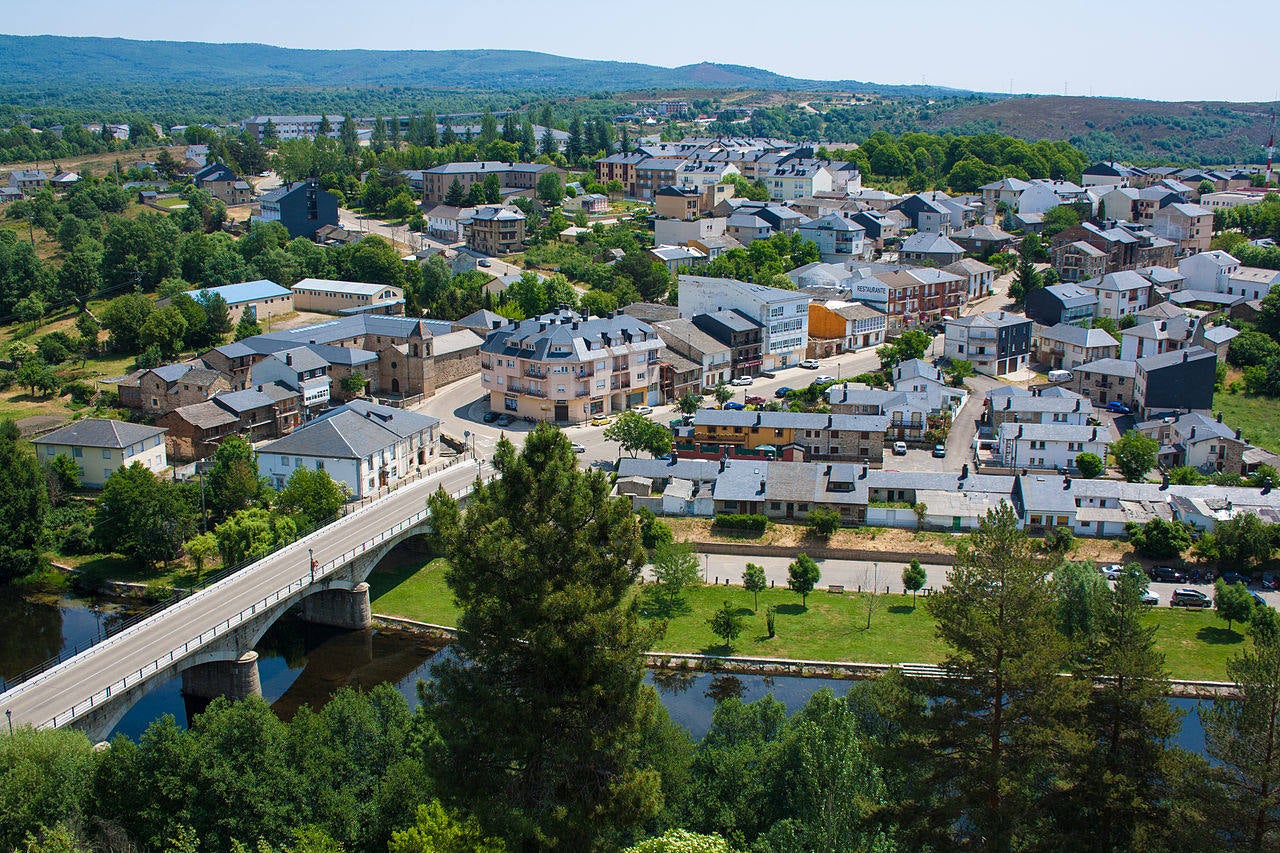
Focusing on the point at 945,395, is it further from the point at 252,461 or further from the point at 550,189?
the point at 550,189

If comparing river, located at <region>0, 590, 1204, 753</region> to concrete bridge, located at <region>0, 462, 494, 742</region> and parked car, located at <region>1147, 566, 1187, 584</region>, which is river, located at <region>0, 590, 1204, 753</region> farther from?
parked car, located at <region>1147, 566, 1187, 584</region>

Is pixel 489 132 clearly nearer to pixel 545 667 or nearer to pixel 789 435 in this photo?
pixel 789 435

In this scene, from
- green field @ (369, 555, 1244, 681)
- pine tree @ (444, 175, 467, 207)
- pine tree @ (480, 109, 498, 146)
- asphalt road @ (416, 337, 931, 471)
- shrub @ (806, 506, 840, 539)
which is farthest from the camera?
pine tree @ (480, 109, 498, 146)

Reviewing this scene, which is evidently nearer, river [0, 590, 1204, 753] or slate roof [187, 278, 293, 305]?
river [0, 590, 1204, 753]

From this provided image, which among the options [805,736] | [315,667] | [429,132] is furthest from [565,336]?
[429,132]

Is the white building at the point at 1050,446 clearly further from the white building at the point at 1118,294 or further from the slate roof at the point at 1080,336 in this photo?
the white building at the point at 1118,294

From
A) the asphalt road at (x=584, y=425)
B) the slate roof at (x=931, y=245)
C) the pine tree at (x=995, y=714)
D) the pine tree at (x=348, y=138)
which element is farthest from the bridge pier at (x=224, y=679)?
the pine tree at (x=348, y=138)

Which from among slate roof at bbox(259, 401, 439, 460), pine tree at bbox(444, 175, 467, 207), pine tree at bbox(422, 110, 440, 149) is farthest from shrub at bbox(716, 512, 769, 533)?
pine tree at bbox(422, 110, 440, 149)
